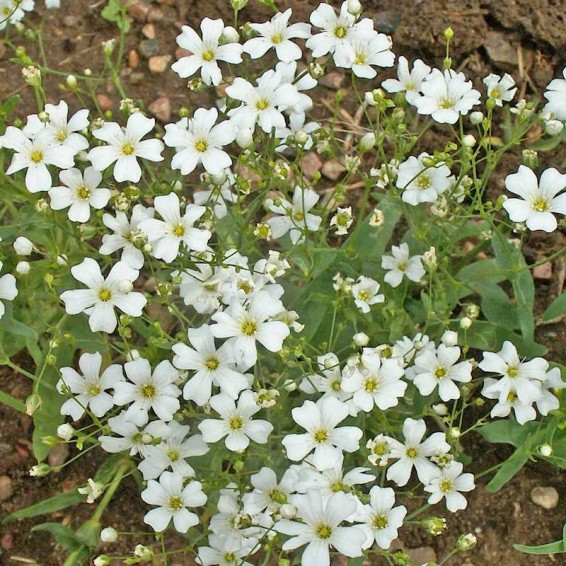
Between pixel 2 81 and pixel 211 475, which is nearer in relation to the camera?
pixel 211 475

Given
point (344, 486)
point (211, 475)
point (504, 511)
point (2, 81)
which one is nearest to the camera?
point (344, 486)

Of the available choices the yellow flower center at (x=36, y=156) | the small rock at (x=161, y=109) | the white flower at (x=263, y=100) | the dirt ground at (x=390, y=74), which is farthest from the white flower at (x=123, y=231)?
the small rock at (x=161, y=109)

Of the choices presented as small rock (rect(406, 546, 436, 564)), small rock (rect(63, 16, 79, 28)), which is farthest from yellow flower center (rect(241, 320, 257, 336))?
small rock (rect(63, 16, 79, 28))

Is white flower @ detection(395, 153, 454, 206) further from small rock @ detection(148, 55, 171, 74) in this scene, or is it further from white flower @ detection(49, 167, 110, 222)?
small rock @ detection(148, 55, 171, 74)

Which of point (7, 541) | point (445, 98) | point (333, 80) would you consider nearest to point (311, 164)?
point (333, 80)

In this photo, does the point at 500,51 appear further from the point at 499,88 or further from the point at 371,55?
the point at 371,55

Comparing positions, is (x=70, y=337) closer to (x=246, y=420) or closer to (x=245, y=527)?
(x=246, y=420)

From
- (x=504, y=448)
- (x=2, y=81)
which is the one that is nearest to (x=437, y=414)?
(x=504, y=448)
